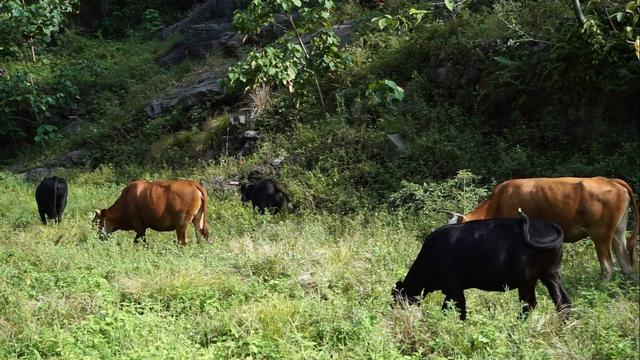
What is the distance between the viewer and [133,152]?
1875 centimetres

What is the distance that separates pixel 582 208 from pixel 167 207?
20.6 ft

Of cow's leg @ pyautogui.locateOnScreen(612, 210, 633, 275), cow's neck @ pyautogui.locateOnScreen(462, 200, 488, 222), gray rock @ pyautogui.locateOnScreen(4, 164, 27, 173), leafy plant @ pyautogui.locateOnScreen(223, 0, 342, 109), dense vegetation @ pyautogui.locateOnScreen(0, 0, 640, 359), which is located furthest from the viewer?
gray rock @ pyautogui.locateOnScreen(4, 164, 27, 173)

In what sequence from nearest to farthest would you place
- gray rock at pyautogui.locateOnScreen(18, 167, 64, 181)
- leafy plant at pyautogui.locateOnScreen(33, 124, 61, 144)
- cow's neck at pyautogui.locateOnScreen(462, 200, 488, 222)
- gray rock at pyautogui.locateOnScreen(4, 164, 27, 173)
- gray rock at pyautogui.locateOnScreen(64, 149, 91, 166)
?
cow's neck at pyautogui.locateOnScreen(462, 200, 488, 222) → gray rock at pyautogui.locateOnScreen(18, 167, 64, 181) → gray rock at pyautogui.locateOnScreen(64, 149, 91, 166) → gray rock at pyautogui.locateOnScreen(4, 164, 27, 173) → leafy plant at pyautogui.locateOnScreen(33, 124, 61, 144)

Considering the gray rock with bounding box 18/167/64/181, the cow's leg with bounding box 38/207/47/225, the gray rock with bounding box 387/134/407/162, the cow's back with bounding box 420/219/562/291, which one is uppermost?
the cow's back with bounding box 420/219/562/291

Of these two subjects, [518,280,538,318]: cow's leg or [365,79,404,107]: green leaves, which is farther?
[365,79,404,107]: green leaves

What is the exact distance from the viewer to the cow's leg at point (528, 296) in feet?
20.7

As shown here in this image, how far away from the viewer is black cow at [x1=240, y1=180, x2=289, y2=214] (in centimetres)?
1290

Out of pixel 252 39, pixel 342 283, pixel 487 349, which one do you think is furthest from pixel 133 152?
pixel 487 349

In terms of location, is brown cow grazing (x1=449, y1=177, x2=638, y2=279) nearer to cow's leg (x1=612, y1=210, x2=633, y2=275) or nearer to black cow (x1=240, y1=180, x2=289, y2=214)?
cow's leg (x1=612, y1=210, x2=633, y2=275)

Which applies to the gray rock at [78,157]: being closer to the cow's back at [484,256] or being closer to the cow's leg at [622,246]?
the cow's back at [484,256]

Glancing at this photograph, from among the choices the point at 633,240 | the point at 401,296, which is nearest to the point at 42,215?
the point at 401,296

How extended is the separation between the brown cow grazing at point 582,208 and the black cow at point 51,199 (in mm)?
8684

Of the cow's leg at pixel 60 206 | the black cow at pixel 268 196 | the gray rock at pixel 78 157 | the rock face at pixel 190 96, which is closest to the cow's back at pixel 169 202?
the black cow at pixel 268 196

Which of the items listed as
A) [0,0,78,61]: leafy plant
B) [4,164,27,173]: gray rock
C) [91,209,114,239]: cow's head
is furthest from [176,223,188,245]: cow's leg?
[0,0,78,61]: leafy plant
